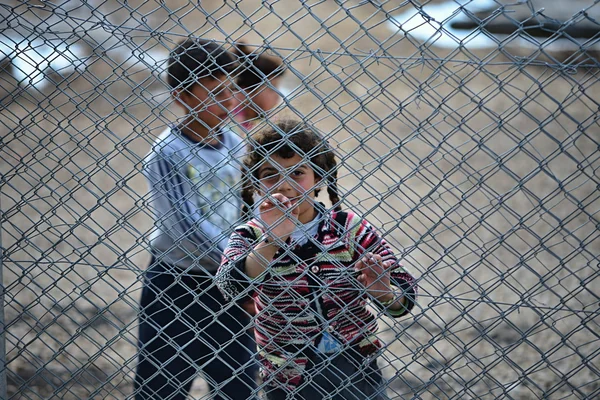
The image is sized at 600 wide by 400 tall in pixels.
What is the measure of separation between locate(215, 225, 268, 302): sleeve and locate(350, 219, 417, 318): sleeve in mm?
335

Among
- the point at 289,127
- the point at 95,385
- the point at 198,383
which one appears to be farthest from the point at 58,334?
the point at 289,127

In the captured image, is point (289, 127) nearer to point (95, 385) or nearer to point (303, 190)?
point (303, 190)

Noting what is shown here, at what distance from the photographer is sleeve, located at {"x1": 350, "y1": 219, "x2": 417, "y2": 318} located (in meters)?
1.96

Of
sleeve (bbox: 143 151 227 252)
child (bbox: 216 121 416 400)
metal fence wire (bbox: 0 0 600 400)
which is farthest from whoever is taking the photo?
sleeve (bbox: 143 151 227 252)

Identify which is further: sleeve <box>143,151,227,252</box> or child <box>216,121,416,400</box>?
sleeve <box>143,151,227,252</box>

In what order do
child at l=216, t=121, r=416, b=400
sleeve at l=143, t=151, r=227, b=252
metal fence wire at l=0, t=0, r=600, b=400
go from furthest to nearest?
sleeve at l=143, t=151, r=227, b=252 → child at l=216, t=121, r=416, b=400 → metal fence wire at l=0, t=0, r=600, b=400

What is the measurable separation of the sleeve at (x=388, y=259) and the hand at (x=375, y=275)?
0.08 ft

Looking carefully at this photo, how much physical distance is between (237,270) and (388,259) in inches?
19.0

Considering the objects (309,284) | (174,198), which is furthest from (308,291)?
(174,198)

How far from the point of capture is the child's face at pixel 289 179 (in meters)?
1.93

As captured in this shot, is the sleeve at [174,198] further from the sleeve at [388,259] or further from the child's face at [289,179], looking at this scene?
the sleeve at [388,259]

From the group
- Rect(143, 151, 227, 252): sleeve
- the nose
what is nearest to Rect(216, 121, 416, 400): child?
the nose

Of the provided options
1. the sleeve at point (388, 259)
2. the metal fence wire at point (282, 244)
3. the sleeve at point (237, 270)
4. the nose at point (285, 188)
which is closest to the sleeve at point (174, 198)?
the metal fence wire at point (282, 244)

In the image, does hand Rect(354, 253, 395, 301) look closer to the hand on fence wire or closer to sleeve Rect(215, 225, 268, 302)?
the hand on fence wire
